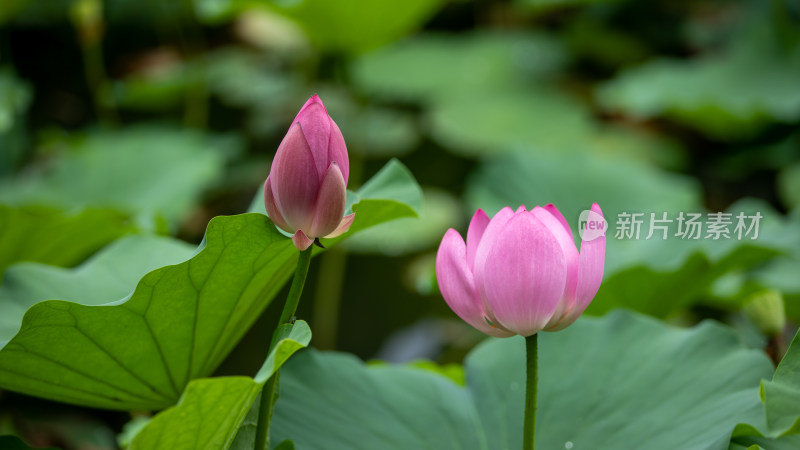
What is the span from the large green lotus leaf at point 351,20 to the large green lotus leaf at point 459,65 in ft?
2.17

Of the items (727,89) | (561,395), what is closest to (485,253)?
(561,395)

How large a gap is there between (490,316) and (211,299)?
0.78ft

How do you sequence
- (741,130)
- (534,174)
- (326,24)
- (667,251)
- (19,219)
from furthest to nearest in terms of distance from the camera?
(741,130) < (326,24) < (534,174) < (667,251) < (19,219)

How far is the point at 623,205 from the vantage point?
59.2 inches

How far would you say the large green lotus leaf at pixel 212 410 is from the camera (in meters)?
0.46

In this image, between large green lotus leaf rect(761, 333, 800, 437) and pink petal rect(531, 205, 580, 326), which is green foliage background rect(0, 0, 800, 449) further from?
pink petal rect(531, 205, 580, 326)

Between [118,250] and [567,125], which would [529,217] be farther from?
[567,125]

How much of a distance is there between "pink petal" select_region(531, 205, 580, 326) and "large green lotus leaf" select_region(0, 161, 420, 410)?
→ 0.54 feet

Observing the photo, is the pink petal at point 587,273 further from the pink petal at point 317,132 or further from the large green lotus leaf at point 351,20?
the large green lotus leaf at point 351,20

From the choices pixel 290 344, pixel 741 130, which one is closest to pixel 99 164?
pixel 290 344

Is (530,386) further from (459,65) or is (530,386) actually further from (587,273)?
(459,65)

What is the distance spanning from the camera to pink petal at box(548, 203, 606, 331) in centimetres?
48

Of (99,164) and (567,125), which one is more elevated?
(567,125)

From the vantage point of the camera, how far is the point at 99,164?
5.92ft
